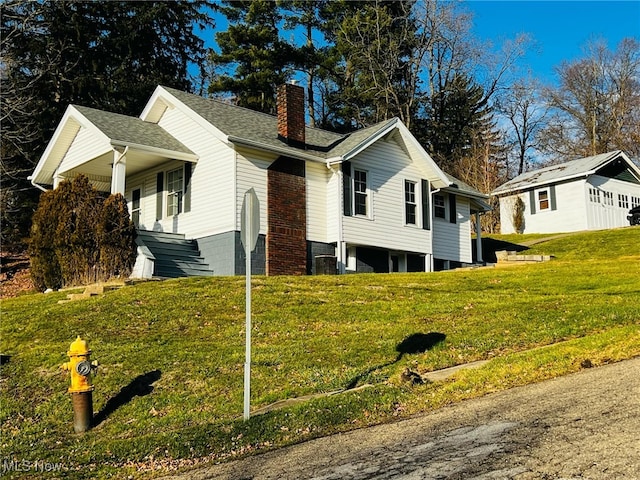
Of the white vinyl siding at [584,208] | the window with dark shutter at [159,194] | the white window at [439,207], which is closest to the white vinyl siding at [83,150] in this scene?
the window with dark shutter at [159,194]

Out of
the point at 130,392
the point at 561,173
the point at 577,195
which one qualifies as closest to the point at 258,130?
the point at 130,392

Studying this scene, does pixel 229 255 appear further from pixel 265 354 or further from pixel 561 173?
pixel 561 173

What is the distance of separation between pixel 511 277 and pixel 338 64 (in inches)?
1170

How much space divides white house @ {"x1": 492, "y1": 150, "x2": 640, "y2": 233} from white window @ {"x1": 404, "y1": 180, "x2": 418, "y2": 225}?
14875 millimetres

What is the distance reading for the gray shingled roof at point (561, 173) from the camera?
3522 cm

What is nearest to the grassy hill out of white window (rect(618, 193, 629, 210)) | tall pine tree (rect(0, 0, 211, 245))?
tall pine tree (rect(0, 0, 211, 245))

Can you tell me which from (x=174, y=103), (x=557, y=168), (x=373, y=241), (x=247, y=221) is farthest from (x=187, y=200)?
(x=557, y=168)

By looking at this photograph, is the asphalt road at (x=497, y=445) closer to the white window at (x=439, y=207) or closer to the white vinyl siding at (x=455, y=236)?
the white vinyl siding at (x=455, y=236)

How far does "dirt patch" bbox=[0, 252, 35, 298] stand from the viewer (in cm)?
2193

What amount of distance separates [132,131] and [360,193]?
22.9 feet

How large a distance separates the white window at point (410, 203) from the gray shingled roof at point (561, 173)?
14874mm

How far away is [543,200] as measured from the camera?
37.1 m

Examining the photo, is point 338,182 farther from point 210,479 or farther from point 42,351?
point 210,479

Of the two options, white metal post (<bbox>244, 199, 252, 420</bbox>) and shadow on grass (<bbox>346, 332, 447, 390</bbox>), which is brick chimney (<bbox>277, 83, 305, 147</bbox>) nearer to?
shadow on grass (<bbox>346, 332, 447, 390</bbox>)
